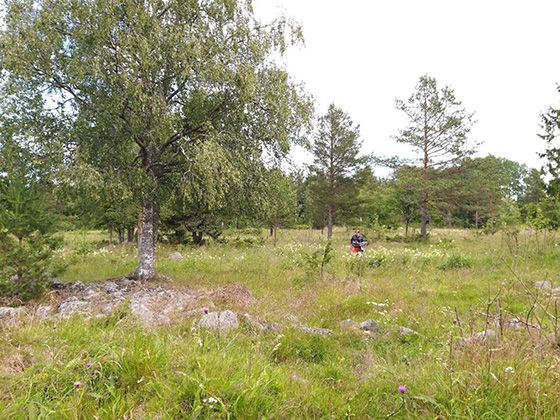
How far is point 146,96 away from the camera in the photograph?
968 cm

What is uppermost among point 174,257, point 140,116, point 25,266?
point 140,116

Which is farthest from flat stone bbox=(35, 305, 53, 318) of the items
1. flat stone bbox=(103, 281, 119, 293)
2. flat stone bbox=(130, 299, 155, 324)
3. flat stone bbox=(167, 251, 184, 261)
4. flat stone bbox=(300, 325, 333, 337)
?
flat stone bbox=(167, 251, 184, 261)

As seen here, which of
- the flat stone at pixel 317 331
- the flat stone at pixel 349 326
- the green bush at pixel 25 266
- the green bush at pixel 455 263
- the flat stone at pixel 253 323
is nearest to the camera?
the flat stone at pixel 317 331

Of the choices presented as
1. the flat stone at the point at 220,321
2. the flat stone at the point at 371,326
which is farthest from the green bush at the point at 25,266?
the flat stone at the point at 371,326

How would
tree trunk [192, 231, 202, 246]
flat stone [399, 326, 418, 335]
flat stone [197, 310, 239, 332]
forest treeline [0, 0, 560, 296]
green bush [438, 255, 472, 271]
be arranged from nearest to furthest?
1. flat stone [197, 310, 239, 332]
2. flat stone [399, 326, 418, 335]
3. forest treeline [0, 0, 560, 296]
4. green bush [438, 255, 472, 271]
5. tree trunk [192, 231, 202, 246]

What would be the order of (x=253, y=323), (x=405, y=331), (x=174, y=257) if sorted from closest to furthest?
(x=253, y=323)
(x=405, y=331)
(x=174, y=257)

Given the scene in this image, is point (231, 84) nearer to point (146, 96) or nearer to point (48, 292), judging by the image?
point (146, 96)

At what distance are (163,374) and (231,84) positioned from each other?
361 inches

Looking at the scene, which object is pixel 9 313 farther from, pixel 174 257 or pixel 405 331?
pixel 174 257

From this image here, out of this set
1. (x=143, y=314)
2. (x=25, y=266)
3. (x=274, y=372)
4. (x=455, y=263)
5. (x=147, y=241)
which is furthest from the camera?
(x=455, y=263)

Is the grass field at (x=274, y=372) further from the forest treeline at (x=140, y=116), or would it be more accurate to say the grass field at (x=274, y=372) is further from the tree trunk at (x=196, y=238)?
the tree trunk at (x=196, y=238)

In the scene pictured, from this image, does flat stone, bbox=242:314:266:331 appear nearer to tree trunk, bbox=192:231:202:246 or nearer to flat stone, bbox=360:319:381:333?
flat stone, bbox=360:319:381:333

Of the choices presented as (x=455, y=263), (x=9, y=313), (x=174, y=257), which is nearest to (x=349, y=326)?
(x=9, y=313)

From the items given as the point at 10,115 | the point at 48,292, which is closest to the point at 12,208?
the point at 48,292
